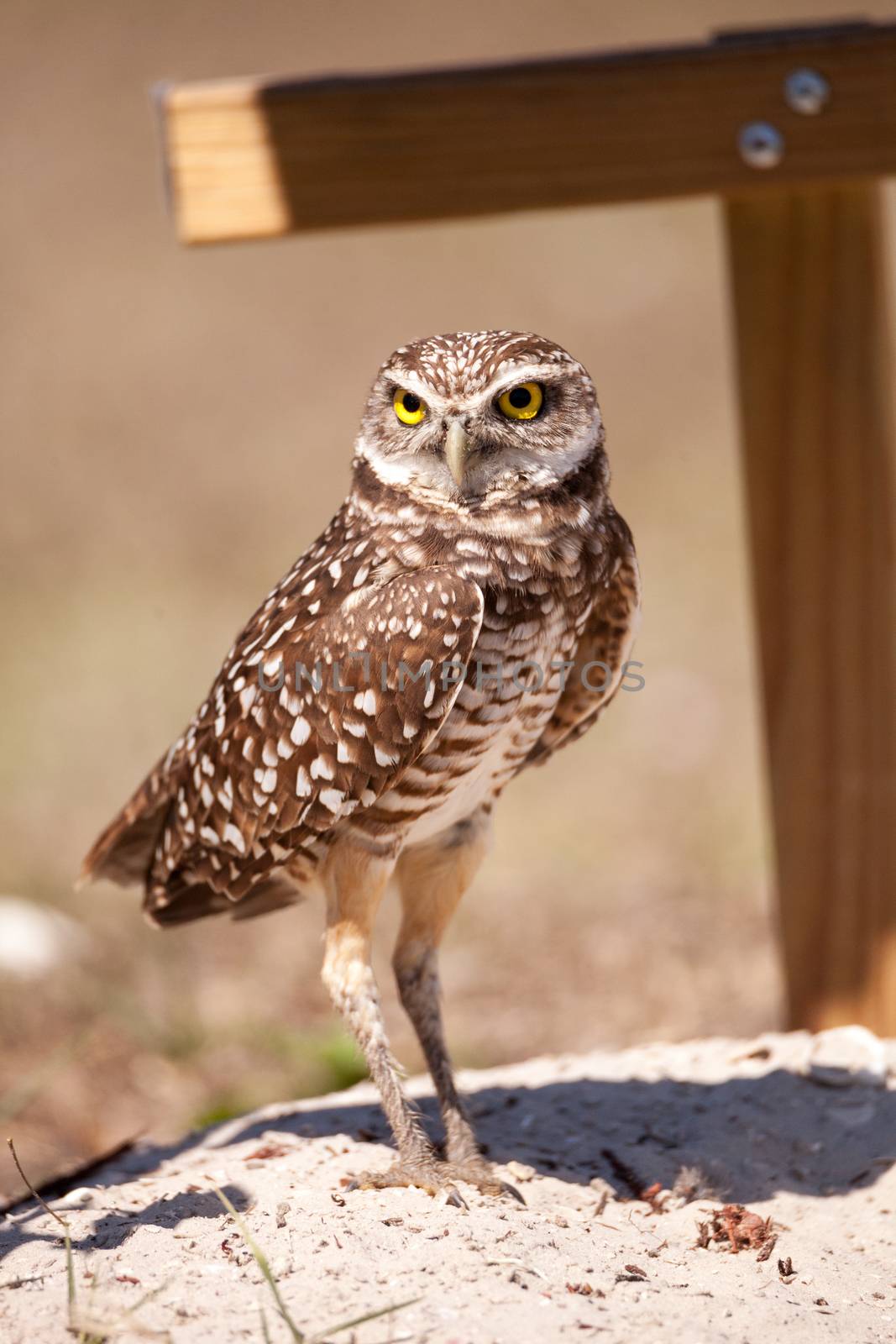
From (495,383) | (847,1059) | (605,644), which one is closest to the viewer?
(495,383)

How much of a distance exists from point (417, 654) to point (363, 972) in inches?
27.8

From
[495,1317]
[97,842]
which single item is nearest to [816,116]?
[97,842]

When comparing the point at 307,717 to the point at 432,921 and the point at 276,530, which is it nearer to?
the point at 432,921

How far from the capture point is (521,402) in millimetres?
2580

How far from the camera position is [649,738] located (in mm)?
7449

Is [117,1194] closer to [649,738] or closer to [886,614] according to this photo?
[886,614]

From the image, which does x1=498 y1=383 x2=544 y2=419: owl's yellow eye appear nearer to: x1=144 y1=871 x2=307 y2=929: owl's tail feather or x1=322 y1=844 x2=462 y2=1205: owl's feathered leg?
x1=322 y1=844 x2=462 y2=1205: owl's feathered leg

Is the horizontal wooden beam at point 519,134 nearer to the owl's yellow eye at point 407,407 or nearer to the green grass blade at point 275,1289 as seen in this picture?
the owl's yellow eye at point 407,407

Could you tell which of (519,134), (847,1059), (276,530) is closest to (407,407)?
(519,134)

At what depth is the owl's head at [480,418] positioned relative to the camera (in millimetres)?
2537

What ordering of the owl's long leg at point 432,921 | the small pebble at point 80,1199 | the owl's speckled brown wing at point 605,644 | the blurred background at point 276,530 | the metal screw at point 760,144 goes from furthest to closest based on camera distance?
the blurred background at point 276,530 < the metal screw at point 760,144 < the owl's long leg at point 432,921 < the owl's speckled brown wing at point 605,644 < the small pebble at point 80,1199

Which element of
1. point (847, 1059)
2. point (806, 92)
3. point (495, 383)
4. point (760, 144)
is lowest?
point (847, 1059)

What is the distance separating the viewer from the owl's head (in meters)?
2.54

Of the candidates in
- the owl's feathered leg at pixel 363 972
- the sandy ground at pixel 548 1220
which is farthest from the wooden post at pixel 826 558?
the owl's feathered leg at pixel 363 972
